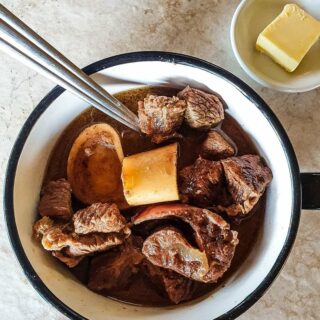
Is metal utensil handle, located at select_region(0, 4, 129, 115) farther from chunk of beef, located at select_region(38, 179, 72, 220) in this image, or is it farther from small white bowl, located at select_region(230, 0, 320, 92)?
small white bowl, located at select_region(230, 0, 320, 92)

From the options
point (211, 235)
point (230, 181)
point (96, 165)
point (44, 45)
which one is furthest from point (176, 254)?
point (44, 45)

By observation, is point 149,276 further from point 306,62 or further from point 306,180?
point 306,62

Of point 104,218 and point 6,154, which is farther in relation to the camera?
point 6,154

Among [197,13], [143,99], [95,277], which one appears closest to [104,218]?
[95,277]

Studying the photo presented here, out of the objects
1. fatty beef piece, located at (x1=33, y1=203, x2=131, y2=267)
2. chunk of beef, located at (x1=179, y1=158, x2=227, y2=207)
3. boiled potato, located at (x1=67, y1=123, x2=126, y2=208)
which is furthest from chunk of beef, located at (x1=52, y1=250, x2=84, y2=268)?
chunk of beef, located at (x1=179, y1=158, x2=227, y2=207)

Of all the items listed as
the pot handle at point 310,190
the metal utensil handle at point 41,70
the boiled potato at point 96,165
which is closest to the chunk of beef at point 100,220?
the boiled potato at point 96,165

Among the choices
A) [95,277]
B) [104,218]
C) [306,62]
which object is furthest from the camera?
[306,62]

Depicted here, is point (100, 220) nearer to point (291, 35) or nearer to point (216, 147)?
point (216, 147)
